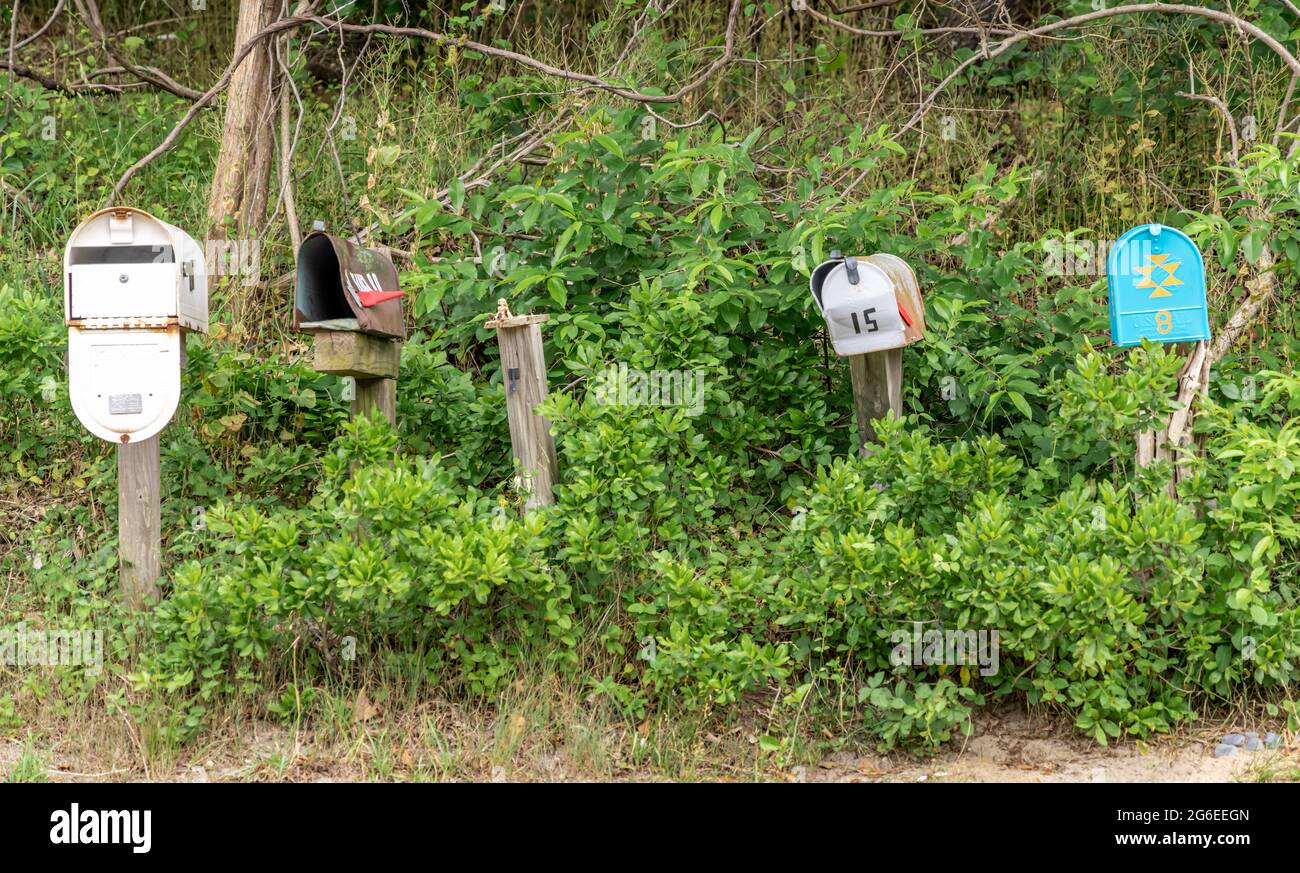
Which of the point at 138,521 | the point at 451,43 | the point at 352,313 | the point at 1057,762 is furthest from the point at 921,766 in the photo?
the point at 451,43

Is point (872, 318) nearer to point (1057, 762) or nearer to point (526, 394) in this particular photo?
point (526, 394)

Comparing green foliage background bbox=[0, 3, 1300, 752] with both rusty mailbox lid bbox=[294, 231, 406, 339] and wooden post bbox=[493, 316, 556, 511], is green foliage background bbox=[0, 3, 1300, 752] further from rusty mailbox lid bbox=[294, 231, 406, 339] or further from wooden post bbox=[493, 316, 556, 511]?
rusty mailbox lid bbox=[294, 231, 406, 339]

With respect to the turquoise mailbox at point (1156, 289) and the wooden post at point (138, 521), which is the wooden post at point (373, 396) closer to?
the wooden post at point (138, 521)

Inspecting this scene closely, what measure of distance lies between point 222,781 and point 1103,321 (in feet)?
11.0

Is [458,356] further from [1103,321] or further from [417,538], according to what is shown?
[1103,321]

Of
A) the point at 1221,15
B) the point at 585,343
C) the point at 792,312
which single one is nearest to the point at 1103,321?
the point at 792,312

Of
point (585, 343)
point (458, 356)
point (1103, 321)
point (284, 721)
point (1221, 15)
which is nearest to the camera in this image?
point (284, 721)

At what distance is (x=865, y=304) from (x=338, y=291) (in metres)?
1.72

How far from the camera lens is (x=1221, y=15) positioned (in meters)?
4.80

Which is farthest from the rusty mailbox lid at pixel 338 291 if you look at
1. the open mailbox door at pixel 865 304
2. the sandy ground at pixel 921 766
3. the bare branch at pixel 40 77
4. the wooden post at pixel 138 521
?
the bare branch at pixel 40 77

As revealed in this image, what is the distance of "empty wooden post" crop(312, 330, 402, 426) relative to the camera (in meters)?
3.83

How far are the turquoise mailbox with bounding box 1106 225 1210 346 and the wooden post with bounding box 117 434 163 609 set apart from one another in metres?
3.19

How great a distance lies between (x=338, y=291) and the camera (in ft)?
13.0

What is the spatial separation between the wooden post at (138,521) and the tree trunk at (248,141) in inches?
64.8
